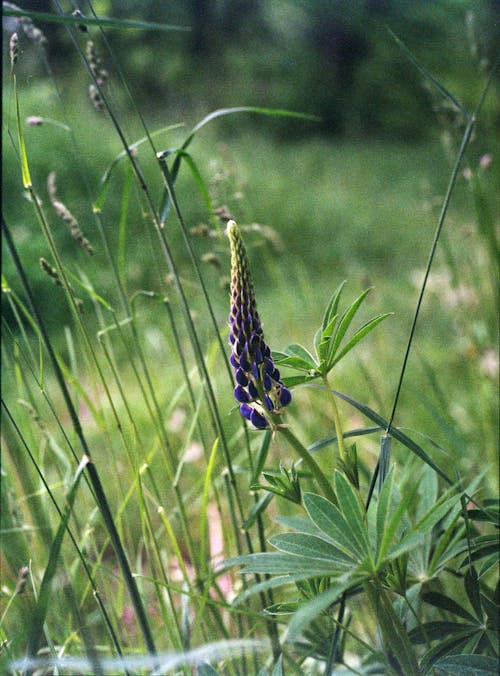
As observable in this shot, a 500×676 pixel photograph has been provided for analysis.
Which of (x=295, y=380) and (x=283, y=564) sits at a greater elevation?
(x=295, y=380)

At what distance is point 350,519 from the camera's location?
520 millimetres

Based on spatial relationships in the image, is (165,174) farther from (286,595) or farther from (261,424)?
(286,595)

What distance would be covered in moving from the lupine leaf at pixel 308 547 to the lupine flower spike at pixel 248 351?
0.26ft

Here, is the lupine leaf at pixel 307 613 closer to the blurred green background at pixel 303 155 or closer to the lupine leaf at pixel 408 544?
the lupine leaf at pixel 408 544

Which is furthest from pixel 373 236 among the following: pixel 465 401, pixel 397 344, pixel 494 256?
pixel 494 256

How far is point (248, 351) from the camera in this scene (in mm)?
523

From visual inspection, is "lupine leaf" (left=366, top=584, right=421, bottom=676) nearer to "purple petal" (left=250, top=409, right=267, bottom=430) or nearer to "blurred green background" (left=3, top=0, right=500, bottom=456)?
"purple petal" (left=250, top=409, right=267, bottom=430)

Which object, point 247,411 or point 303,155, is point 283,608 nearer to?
point 247,411

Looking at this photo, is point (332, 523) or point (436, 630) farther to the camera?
point (436, 630)

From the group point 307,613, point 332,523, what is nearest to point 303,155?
point 332,523

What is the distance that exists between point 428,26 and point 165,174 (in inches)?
182

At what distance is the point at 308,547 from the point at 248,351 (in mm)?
144

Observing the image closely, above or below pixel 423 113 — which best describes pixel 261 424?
below

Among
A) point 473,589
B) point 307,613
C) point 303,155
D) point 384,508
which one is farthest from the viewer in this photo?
point 303,155
